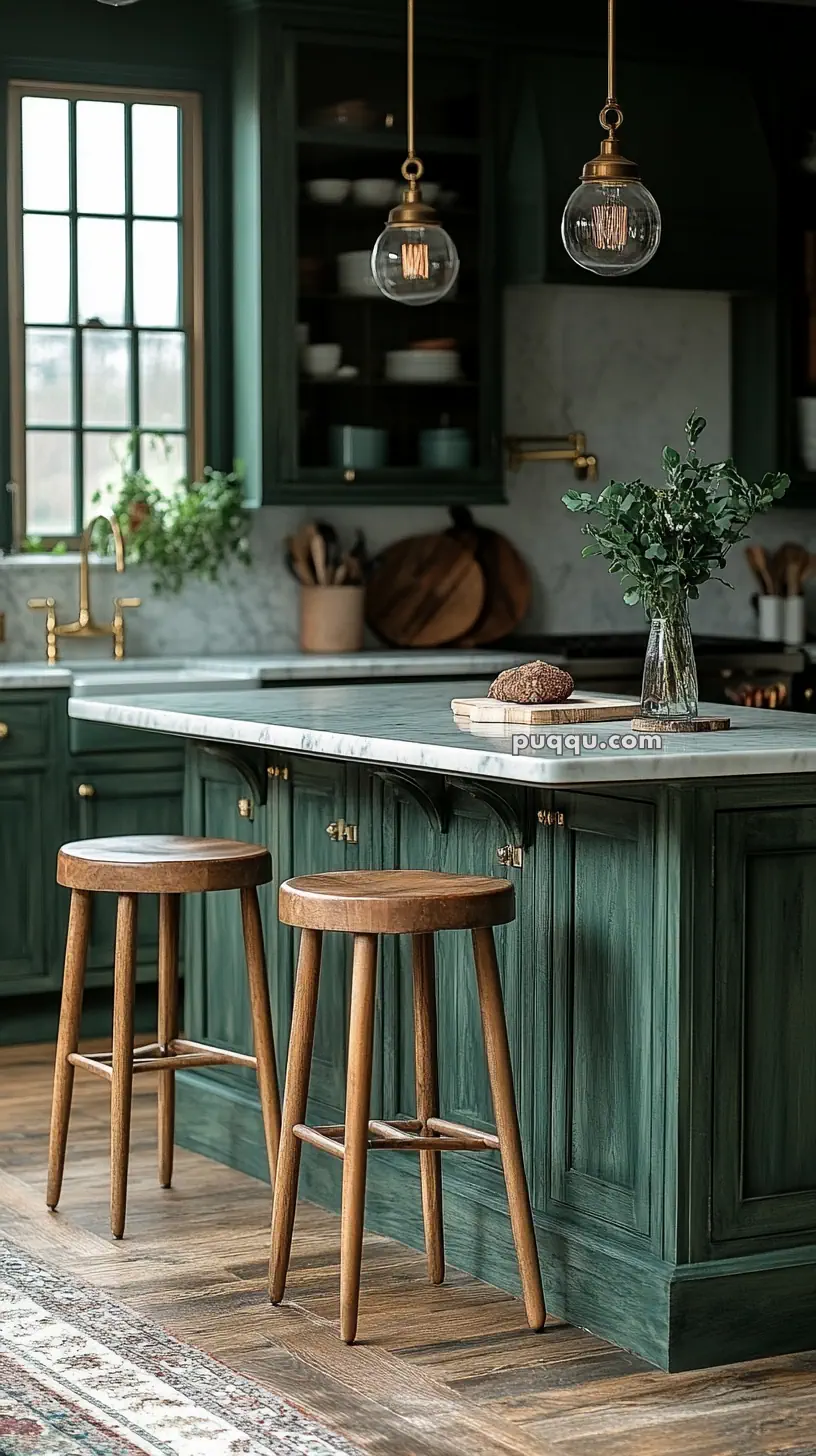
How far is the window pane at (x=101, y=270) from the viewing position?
6.28 m

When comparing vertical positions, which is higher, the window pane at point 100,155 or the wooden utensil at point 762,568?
the window pane at point 100,155

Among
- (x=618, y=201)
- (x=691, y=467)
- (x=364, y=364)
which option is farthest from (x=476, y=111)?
(x=691, y=467)

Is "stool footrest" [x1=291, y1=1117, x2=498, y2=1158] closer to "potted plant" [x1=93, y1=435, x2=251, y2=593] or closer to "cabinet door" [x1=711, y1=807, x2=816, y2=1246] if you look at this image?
"cabinet door" [x1=711, y1=807, x2=816, y2=1246]

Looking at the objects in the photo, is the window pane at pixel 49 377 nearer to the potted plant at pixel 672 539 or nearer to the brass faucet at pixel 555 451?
the brass faucet at pixel 555 451

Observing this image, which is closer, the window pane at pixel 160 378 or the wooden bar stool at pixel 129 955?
the wooden bar stool at pixel 129 955

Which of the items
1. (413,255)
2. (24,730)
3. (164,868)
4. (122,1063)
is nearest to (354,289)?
(24,730)

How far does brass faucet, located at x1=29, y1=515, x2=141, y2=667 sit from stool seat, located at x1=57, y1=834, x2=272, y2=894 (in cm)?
214

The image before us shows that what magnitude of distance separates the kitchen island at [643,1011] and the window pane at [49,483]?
2.63 metres

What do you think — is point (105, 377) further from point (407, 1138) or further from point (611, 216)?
point (407, 1138)

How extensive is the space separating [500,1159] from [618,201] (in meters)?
1.71

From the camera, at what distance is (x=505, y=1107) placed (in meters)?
3.35

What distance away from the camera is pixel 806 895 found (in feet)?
10.9

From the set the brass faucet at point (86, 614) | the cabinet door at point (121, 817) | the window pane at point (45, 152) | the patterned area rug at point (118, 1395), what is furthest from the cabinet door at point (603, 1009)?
the window pane at point (45, 152)

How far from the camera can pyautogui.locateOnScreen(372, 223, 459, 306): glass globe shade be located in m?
4.10
